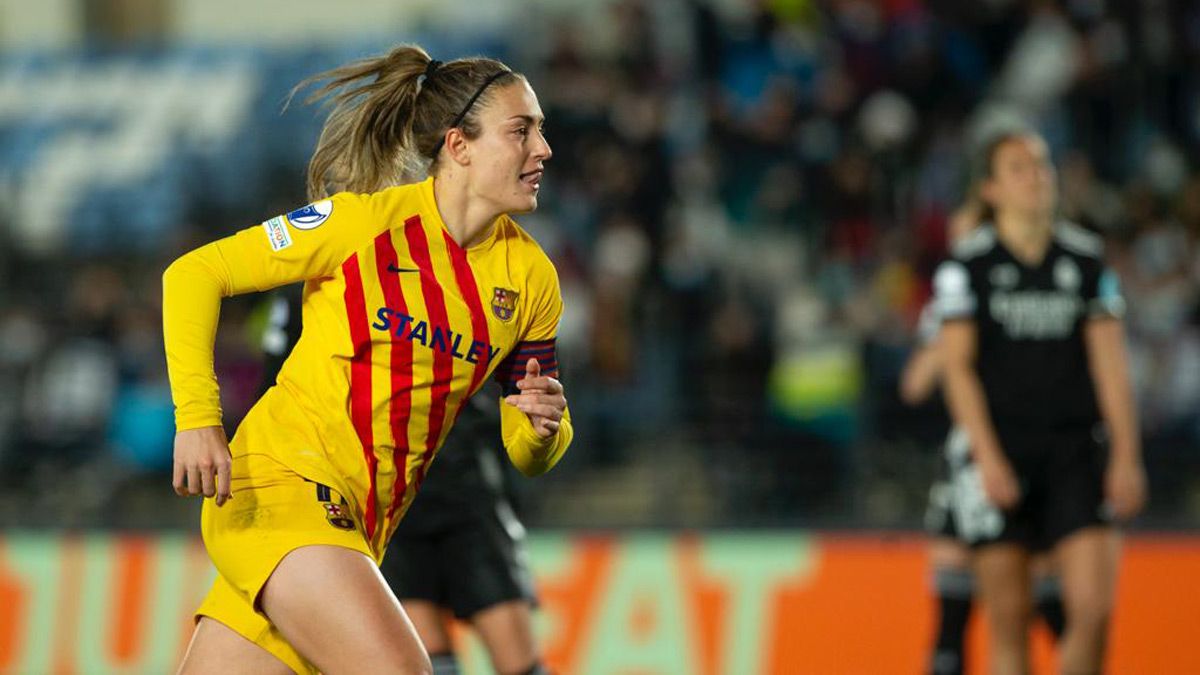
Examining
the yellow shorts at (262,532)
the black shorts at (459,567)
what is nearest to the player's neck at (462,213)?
the yellow shorts at (262,532)

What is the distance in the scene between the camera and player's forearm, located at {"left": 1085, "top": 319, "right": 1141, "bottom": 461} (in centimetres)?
630

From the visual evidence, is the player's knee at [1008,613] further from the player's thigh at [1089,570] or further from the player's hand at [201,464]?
the player's hand at [201,464]

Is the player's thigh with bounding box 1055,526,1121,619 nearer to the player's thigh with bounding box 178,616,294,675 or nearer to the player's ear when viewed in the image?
the player's ear

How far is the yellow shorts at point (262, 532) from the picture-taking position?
370 centimetres

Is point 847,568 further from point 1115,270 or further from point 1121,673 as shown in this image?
point 1115,270

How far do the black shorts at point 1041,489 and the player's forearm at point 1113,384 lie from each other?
124 millimetres

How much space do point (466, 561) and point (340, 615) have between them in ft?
6.65

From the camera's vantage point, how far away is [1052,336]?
6.43m

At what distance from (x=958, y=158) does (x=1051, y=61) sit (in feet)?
3.33

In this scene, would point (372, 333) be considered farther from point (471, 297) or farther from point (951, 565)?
point (951, 565)

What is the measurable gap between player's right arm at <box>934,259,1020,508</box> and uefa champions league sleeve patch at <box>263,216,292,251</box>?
3259 millimetres

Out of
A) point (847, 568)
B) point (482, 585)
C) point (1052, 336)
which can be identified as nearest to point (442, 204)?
point (482, 585)

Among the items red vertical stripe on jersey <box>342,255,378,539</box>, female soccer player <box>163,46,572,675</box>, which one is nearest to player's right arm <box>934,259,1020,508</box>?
female soccer player <box>163,46,572,675</box>

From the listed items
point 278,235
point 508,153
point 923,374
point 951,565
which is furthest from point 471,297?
point 923,374
